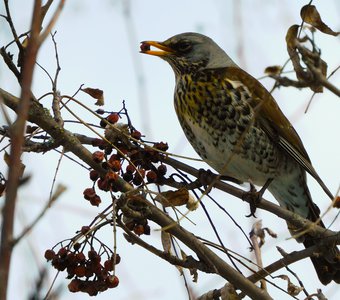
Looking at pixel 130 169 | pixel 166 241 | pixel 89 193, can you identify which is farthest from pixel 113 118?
pixel 166 241

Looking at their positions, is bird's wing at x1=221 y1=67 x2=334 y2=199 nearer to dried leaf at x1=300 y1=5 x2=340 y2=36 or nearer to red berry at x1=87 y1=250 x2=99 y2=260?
dried leaf at x1=300 y1=5 x2=340 y2=36

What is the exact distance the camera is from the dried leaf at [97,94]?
339 cm

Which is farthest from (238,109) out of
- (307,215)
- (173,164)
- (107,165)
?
(107,165)

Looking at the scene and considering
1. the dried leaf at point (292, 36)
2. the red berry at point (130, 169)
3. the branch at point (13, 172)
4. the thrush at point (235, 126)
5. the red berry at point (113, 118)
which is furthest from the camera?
the thrush at point (235, 126)

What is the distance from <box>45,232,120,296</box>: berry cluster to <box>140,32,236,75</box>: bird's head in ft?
8.35

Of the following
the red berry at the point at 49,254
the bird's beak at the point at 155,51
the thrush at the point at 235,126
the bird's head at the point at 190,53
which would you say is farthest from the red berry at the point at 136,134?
the bird's head at the point at 190,53

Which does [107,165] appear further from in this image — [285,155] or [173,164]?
[285,155]

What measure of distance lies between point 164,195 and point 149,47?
2.15 m

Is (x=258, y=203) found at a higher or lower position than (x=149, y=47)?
lower

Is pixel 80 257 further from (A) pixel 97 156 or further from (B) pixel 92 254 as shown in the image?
(A) pixel 97 156

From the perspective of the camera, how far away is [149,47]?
502cm

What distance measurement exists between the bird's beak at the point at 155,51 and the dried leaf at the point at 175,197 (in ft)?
6.27

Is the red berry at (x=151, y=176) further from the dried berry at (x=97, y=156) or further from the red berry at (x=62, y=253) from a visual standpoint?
the red berry at (x=62, y=253)

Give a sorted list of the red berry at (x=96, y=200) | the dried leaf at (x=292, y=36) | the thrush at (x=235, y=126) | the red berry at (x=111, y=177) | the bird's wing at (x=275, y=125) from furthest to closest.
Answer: the bird's wing at (x=275, y=125) → the thrush at (x=235, y=126) → the red berry at (x=96, y=200) → the red berry at (x=111, y=177) → the dried leaf at (x=292, y=36)
